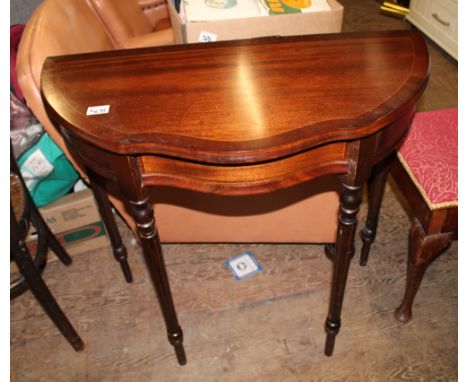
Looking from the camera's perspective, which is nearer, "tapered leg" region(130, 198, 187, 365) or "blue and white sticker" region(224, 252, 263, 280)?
"tapered leg" region(130, 198, 187, 365)

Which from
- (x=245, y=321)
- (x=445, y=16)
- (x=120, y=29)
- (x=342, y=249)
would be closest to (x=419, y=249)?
(x=342, y=249)

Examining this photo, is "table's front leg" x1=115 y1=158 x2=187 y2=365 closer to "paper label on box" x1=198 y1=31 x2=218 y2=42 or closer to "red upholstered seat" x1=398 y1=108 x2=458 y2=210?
"paper label on box" x1=198 y1=31 x2=218 y2=42

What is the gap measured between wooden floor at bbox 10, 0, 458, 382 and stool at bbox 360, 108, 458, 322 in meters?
0.17

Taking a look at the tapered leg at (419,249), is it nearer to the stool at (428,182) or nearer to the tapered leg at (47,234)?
the stool at (428,182)

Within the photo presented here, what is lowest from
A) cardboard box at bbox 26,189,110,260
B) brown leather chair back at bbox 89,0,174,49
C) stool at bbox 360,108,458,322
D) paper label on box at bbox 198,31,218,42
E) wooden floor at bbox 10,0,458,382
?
wooden floor at bbox 10,0,458,382

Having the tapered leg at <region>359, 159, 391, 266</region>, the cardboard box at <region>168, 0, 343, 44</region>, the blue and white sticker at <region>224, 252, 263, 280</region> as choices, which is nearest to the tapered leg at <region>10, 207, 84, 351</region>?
the blue and white sticker at <region>224, 252, 263, 280</region>

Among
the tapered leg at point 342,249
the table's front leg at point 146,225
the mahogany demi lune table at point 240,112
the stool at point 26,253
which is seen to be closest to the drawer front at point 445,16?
the mahogany demi lune table at point 240,112

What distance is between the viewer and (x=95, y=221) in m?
1.92

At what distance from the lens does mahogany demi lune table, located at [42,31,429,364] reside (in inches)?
40.3

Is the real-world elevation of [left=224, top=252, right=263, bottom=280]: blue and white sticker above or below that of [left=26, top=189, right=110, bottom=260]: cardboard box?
below

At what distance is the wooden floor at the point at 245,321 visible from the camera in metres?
1.59

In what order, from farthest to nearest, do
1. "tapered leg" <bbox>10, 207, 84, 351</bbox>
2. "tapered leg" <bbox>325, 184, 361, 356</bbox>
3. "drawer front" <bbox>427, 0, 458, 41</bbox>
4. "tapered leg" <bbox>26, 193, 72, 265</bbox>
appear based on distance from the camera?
1. "drawer front" <bbox>427, 0, 458, 41</bbox>
2. "tapered leg" <bbox>26, 193, 72, 265</bbox>
3. "tapered leg" <bbox>10, 207, 84, 351</bbox>
4. "tapered leg" <bbox>325, 184, 361, 356</bbox>

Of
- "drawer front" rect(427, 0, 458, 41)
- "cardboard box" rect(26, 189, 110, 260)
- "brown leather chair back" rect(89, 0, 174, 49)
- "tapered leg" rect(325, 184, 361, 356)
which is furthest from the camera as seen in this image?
"drawer front" rect(427, 0, 458, 41)

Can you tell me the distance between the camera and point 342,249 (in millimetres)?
1282
